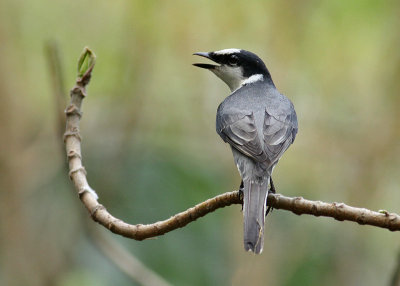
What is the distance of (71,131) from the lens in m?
2.99

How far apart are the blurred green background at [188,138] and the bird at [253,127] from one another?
29.5 inches

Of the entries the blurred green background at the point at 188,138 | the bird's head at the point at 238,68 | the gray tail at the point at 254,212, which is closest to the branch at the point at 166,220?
the gray tail at the point at 254,212

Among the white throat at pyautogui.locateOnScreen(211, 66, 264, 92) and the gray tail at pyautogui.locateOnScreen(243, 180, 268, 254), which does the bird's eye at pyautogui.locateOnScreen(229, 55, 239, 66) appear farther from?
the gray tail at pyautogui.locateOnScreen(243, 180, 268, 254)

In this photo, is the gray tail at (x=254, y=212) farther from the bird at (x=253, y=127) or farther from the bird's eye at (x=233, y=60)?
the bird's eye at (x=233, y=60)

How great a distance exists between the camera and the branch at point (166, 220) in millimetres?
2404

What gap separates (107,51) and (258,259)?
Result: 2711mm

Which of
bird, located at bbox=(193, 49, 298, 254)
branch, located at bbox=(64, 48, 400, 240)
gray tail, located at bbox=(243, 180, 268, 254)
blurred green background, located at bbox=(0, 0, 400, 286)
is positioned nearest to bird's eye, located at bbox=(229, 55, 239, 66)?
bird, located at bbox=(193, 49, 298, 254)

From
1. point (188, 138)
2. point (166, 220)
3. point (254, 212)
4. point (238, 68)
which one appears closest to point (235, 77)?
point (238, 68)

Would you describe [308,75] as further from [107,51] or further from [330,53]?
[107,51]

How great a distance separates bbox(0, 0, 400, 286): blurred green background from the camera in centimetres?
454

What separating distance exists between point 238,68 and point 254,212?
1826 mm

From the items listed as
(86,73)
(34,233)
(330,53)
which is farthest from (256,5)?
(86,73)

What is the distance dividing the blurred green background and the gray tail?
4.03ft

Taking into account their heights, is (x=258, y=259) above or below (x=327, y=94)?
below
